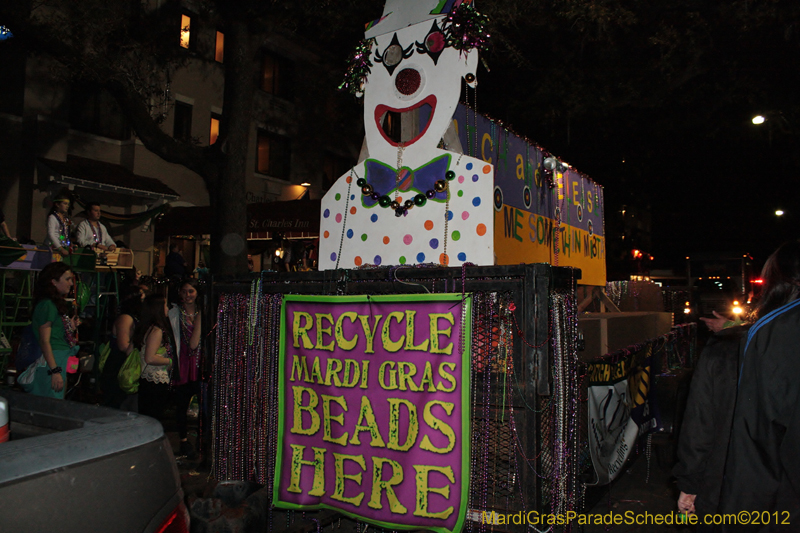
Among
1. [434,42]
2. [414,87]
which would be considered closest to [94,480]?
[414,87]

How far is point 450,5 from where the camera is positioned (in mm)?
4137

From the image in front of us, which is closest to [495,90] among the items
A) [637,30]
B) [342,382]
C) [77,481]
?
[637,30]

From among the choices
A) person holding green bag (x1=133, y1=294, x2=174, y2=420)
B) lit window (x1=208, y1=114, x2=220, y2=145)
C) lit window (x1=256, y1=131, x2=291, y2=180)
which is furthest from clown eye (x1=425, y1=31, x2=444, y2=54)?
lit window (x1=256, y1=131, x2=291, y2=180)

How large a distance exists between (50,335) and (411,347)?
3872 millimetres

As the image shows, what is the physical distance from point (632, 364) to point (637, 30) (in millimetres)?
9635

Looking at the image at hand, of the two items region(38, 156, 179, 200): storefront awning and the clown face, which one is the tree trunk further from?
region(38, 156, 179, 200): storefront awning

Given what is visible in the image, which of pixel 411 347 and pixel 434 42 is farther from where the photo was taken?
pixel 434 42

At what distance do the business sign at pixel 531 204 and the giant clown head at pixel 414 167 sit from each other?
488 mm

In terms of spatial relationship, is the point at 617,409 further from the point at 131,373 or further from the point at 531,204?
the point at 131,373

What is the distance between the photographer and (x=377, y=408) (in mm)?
3451

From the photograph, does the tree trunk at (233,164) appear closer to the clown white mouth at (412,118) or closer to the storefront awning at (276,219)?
the storefront awning at (276,219)

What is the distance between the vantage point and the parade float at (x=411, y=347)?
317cm

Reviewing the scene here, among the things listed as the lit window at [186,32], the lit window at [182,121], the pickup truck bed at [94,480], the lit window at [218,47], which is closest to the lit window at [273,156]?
the lit window at [218,47]

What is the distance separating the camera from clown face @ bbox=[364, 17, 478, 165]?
4078 millimetres
